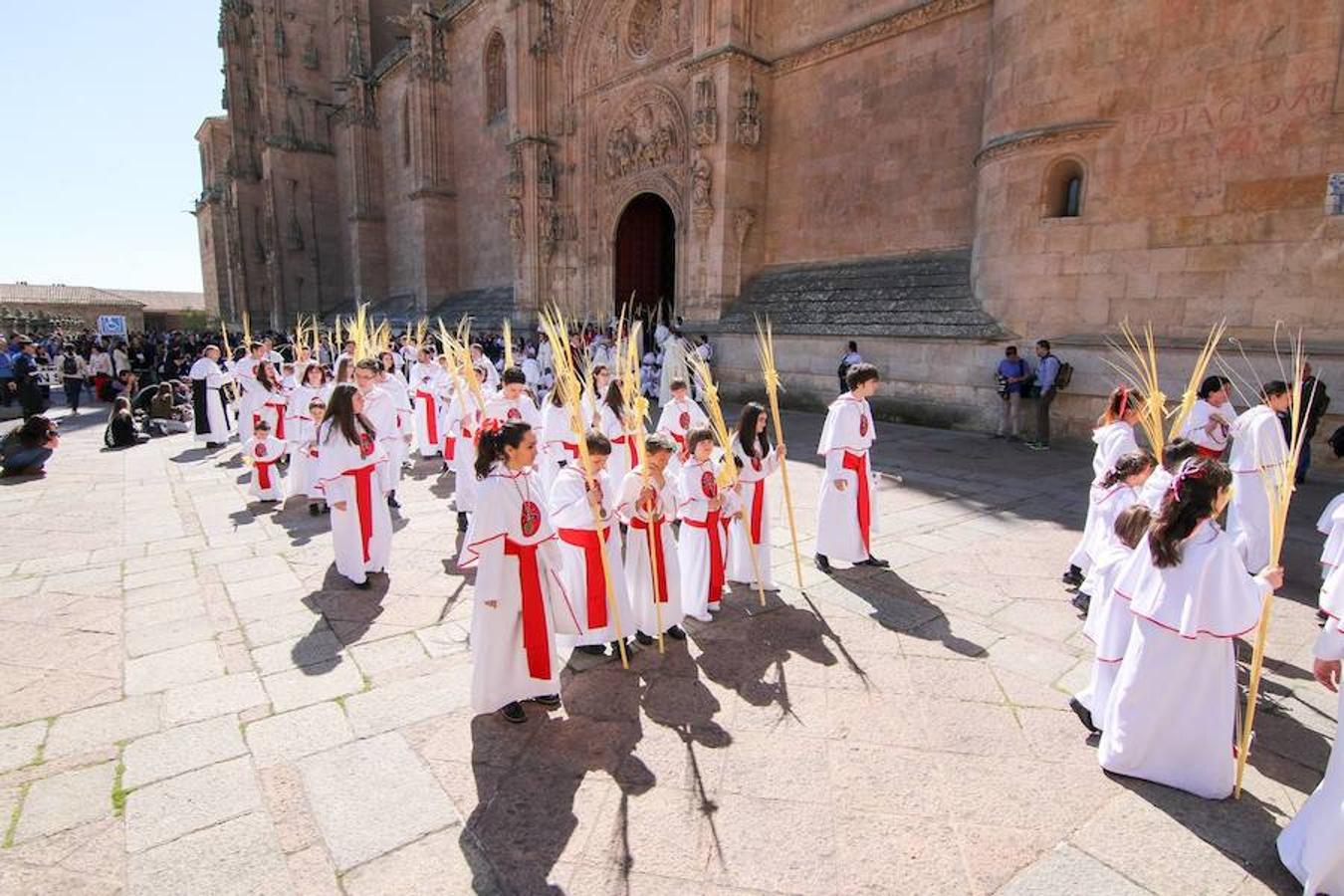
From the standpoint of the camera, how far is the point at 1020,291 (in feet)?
35.2

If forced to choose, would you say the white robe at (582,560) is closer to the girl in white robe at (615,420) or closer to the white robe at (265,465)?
the girl in white robe at (615,420)

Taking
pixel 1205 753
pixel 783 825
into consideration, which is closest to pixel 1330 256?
pixel 1205 753

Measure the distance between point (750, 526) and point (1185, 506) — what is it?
288 cm

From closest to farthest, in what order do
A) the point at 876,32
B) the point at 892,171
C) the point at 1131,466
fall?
the point at 1131,466 < the point at 876,32 < the point at 892,171

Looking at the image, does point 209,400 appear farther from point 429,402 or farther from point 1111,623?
point 1111,623

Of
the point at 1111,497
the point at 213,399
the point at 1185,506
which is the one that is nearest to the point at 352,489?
the point at 1185,506

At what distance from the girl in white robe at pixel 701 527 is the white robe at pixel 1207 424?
4.20 metres

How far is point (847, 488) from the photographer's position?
564cm

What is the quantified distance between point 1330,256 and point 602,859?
1062cm

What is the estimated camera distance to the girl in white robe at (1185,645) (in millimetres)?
2791

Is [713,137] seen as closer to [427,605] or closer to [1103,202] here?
[1103,202]

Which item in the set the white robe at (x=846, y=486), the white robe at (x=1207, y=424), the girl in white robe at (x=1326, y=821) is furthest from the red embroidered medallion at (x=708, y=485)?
the white robe at (x=1207, y=424)

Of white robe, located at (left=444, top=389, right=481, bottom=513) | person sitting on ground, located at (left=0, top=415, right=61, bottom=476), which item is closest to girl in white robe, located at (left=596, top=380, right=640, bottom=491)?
white robe, located at (left=444, top=389, right=481, bottom=513)

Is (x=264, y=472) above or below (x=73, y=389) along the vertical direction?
below
